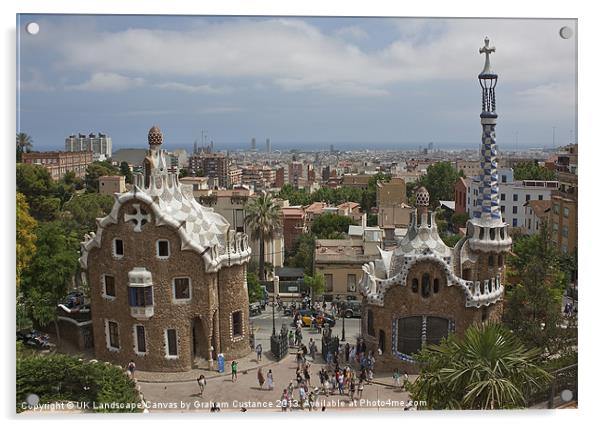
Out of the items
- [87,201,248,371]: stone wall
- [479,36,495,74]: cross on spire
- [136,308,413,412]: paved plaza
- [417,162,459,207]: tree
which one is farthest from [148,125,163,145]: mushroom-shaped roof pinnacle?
[417,162,459,207]: tree

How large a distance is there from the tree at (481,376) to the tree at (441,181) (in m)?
32.9

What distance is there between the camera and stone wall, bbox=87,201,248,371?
22031 millimetres

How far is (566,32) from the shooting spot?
1717cm

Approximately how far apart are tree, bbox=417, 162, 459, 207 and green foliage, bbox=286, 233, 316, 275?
13029 mm

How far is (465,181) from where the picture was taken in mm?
37688

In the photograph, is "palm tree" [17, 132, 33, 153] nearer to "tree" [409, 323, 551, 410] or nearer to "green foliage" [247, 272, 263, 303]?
"tree" [409, 323, 551, 410]

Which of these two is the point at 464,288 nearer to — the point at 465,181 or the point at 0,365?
the point at 0,365

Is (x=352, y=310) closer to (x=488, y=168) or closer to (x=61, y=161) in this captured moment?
(x=488, y=168)

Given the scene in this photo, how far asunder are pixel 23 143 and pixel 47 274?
768cm

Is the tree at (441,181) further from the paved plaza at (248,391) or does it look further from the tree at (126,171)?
the paved plaza at (248,391)

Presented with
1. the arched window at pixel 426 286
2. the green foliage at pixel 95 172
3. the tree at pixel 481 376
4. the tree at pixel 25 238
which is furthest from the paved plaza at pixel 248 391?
the green foliage at pixel 95 172

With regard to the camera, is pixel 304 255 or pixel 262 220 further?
pixel 304 255

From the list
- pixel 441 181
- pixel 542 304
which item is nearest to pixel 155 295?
pixel 542 304
